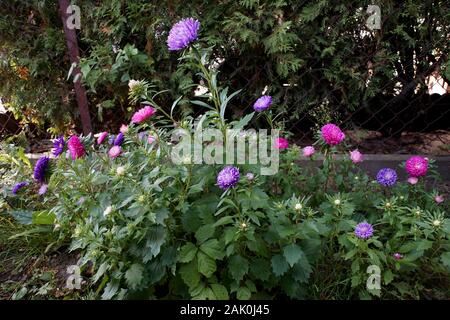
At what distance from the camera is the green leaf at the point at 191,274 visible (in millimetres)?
1583

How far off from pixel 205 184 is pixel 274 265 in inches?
15.9

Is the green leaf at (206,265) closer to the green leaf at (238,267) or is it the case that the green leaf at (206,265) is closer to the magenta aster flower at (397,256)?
the green leaf at (238,267)

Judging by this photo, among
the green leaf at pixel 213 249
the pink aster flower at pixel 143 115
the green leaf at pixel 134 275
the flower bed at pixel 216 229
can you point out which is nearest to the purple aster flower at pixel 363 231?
the flower bed at pixel 216 229

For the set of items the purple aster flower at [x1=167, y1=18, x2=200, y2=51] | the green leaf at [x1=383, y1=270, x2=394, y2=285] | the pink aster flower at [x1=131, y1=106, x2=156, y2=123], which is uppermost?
the purple aster flower at [x1=167, y1=18, x2=200, y2=51]

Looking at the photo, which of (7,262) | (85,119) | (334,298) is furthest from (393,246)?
(85,119)

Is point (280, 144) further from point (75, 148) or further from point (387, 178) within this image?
point (75, 148)

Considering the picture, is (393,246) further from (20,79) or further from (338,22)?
(20,79)

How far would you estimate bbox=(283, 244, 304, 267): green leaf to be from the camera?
1.49 metres

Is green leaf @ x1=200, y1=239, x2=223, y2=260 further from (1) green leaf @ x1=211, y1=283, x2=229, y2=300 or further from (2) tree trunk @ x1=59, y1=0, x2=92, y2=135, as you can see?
(2) tree trunk @ x1=59, y1=0, x2=92, y2=135

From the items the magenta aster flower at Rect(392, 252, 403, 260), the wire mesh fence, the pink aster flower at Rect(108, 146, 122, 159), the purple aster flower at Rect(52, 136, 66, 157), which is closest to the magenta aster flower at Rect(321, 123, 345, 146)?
the magenta aster flower at Rect(392, 252, 403, 260)

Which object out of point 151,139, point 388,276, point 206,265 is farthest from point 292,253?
point 151,139

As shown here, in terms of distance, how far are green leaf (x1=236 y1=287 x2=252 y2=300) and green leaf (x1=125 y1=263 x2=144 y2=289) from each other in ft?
1.16

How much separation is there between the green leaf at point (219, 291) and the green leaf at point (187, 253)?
138mm

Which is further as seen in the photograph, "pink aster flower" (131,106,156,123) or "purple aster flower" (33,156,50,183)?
"purple aster flower" (33,156,50,183)
